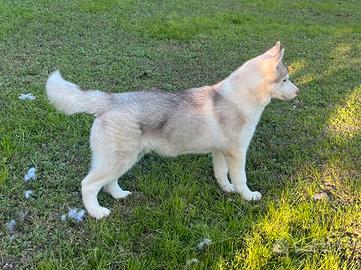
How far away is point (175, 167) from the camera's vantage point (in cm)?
437

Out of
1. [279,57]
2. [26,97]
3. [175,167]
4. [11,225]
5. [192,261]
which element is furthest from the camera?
[26,97]

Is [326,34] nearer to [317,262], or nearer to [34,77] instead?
[34,77]

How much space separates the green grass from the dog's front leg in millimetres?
85

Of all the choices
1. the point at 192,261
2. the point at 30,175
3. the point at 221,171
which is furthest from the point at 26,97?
the point at 192,261

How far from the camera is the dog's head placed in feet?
12.3

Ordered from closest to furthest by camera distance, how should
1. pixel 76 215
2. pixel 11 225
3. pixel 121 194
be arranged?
pixel 11 225 < pixel 76 215 < pixel 121 194

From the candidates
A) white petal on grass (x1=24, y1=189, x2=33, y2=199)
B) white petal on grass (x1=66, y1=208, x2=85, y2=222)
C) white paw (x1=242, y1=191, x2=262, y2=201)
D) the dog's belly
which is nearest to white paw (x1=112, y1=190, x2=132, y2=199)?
white petal on grass (x1=66, y1=208, x2=85, y2=222)

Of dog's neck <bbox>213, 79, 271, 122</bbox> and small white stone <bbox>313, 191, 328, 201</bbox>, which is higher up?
dog's neck <bbox>213, 79, 271, 122</bbox>

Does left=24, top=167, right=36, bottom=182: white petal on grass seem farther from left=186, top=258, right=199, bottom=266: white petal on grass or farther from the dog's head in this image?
the dog's head

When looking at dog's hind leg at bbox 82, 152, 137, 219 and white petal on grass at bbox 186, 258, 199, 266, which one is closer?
white petal on grass at bbox 186, 258, 199, 266

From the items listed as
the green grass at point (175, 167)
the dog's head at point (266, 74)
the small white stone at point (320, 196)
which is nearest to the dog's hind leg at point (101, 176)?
the green grass at point (175, 167)

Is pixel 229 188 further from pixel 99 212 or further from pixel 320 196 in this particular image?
pixel 99 212

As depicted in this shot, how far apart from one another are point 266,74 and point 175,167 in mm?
1240

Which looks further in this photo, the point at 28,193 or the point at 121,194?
the point at 121,194
